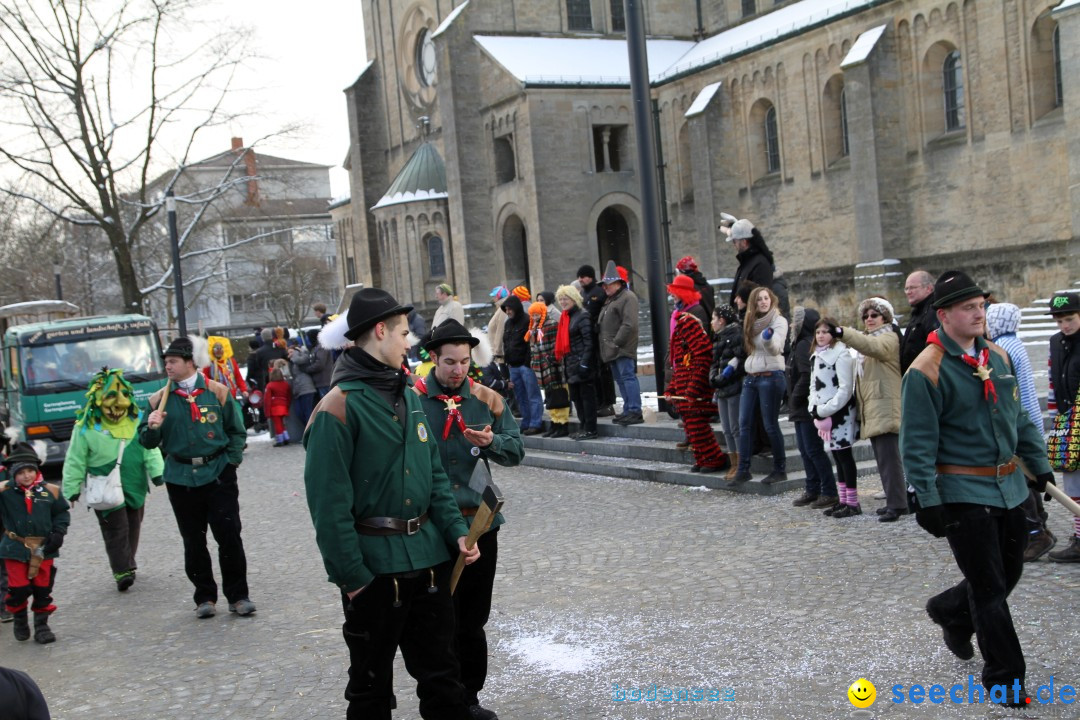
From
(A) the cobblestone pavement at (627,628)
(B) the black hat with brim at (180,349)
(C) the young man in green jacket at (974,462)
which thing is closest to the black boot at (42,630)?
(A) the cobblestone pavement at (627,628)

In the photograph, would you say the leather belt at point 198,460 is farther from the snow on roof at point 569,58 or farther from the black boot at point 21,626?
the snow on roof at point 569,58

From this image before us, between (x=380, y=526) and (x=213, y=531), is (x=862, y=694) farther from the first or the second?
(x=213, y=531)

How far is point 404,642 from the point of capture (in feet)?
14.2

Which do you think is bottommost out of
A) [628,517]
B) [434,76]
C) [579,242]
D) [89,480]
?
[628,517]

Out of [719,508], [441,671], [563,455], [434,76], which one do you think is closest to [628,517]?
[719,508]

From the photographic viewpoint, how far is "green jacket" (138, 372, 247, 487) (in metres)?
7.43

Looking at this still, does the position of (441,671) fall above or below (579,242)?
below

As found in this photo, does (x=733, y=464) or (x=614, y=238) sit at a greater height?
(x=614, y=238)

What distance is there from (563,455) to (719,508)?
4432 millimetres

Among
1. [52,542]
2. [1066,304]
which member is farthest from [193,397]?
[1066,304]

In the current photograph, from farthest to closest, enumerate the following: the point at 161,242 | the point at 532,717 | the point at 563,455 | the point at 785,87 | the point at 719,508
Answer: the point at 161,242 → the point at 785,87 → the point at 563,455 → the point at 719,508 → the point at 532,717

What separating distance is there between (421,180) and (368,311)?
3813 cm

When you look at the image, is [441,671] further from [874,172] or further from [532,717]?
[874,172]

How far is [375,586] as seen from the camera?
4.16 metres
